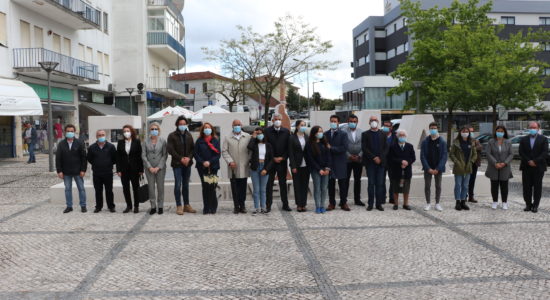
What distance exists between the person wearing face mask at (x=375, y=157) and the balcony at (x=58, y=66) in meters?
18.9

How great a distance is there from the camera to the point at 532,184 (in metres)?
9.90

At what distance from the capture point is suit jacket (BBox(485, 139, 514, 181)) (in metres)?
9.95

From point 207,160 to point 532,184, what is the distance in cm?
630

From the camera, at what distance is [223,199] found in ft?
37.8

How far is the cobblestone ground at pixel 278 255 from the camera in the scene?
5301 mm

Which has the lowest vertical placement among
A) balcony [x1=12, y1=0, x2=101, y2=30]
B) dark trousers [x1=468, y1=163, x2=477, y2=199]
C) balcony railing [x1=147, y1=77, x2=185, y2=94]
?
dark trousers [x1=468, y1=163, x2=477, y2=199]

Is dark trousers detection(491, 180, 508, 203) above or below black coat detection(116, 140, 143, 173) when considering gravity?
below

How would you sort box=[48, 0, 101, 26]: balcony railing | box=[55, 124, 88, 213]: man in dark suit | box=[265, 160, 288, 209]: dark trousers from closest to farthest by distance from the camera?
box=[265, 160, 288, 209]: dark trousers, box=[55, 124, 88, 213]: man in dark suit, box=[48, 0, 101, 26]: balcony railing

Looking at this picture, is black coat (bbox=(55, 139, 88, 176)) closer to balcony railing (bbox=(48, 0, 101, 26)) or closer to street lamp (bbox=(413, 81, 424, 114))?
balcony railing (bbox=(48, 0, 101, 26))

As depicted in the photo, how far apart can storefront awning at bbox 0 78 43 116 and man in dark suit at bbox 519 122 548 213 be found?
1833 cm

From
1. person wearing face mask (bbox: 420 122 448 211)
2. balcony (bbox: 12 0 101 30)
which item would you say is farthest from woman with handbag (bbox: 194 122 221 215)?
balcony (bbox: 12 0 101 30)

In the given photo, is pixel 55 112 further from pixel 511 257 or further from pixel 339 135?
pixel 511 257

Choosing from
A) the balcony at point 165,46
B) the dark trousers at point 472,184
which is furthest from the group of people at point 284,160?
the balcony at point 165,46

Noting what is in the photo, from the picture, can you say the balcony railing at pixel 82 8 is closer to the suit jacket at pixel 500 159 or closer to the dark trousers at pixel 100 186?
the dark trousers at pixel 100 186
